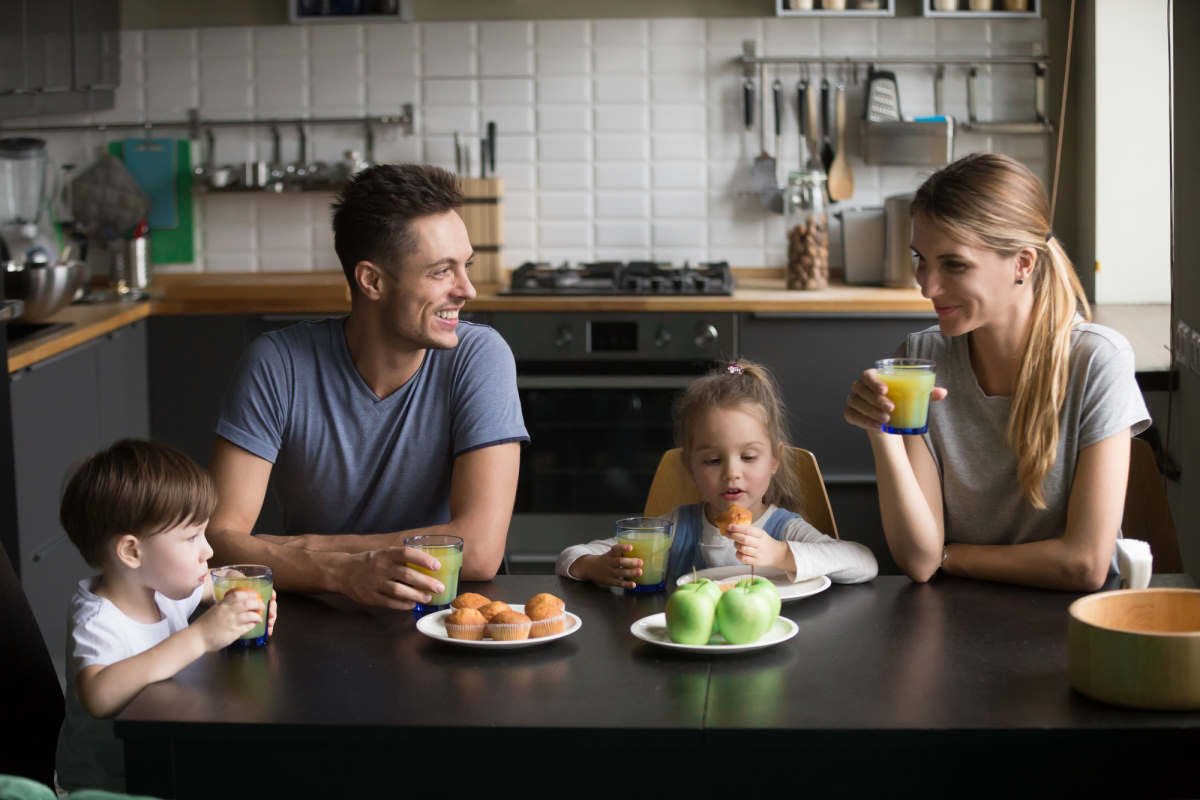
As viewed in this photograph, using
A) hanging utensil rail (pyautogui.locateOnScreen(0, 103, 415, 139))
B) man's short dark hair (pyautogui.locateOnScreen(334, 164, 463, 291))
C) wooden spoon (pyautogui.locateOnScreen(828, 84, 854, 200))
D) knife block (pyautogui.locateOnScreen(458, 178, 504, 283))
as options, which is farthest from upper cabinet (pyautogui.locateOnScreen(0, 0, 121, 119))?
wooden spoon (pyautogui.locateOnScreen(828, 84, 854, 200))

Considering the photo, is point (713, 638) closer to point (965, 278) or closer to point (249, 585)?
point (249, 585)

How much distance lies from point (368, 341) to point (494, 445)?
29cm

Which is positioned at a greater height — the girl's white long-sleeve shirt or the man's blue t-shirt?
the man's blue t-shirt

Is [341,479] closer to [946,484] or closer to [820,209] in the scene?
[946,484]

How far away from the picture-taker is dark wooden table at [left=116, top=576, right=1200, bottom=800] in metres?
1.68

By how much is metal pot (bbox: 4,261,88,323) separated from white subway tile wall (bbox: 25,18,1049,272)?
1.02 m

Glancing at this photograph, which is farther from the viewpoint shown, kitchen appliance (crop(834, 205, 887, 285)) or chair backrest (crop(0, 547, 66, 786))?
kitchen appliance (crop(834, 205, 887, 285))

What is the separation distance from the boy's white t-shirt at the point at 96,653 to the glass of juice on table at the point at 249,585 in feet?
0.39

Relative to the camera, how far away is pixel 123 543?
1.98 m

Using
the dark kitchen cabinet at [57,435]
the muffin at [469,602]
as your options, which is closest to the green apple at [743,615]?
the muffin at [469,602]

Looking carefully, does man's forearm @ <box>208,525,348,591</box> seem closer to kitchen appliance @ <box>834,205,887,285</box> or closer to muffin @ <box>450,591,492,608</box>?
muffin @ <box>450,591,492,608</box>

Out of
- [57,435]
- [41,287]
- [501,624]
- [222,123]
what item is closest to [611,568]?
[501,624]

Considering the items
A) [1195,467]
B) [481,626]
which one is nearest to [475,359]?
[481,626]

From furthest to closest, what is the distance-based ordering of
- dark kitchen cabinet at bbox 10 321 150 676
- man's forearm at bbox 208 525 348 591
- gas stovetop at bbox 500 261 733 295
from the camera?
gas stovetop at bbox 500 261 733 295, dark kitchen cabinet at bbox 10 321 150 676, man's forearm at bbox 208 525 348 591
